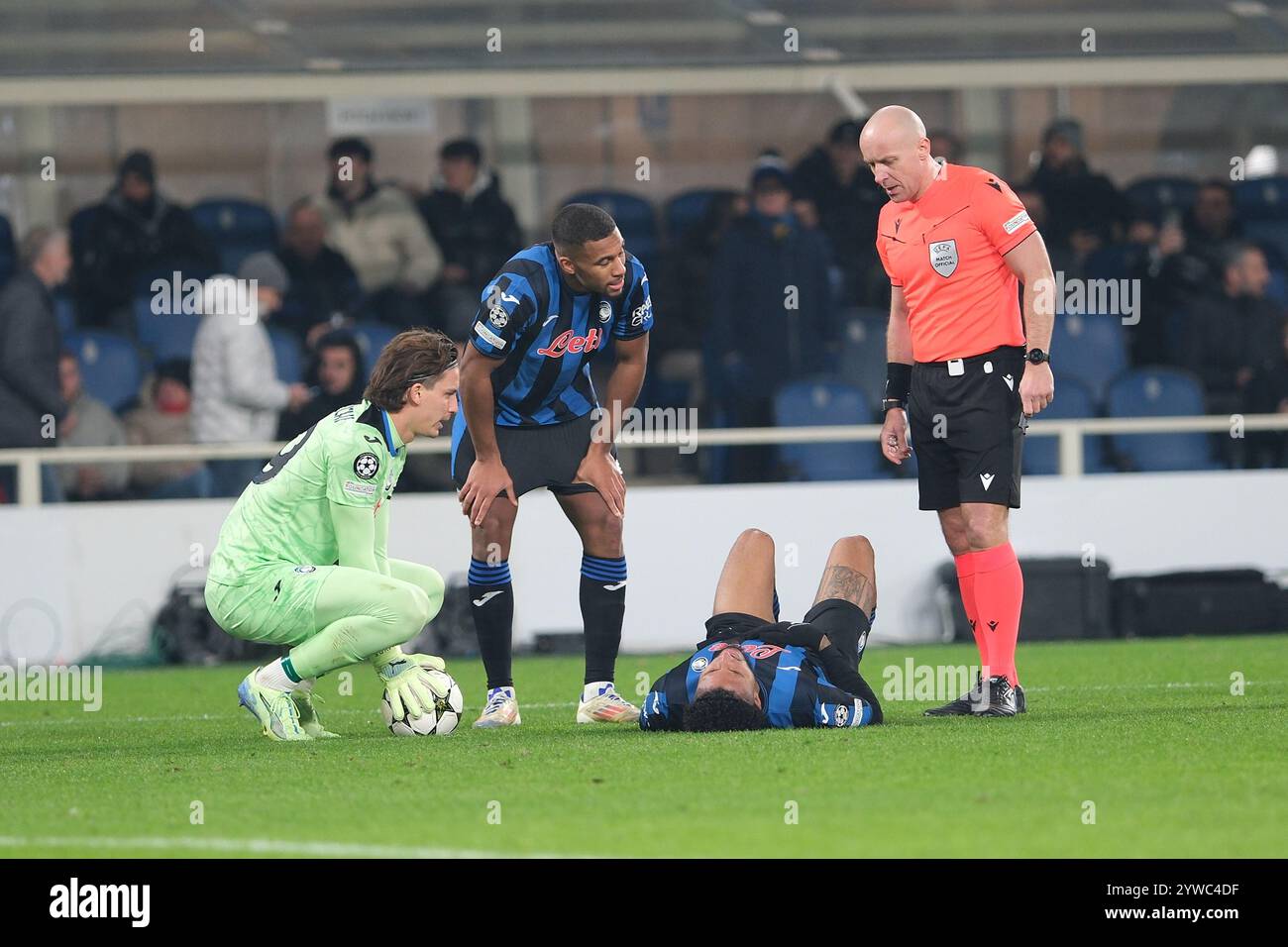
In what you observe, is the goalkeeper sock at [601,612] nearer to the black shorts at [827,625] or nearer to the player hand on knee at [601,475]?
the player hand on knee at [601,475]

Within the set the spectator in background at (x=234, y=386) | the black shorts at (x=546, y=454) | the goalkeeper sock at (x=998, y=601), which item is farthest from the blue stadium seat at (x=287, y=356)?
the goalkeeper sock at (x=998, y=601)

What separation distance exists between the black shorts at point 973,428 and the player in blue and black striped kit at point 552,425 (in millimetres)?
1044

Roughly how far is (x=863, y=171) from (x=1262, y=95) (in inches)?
163

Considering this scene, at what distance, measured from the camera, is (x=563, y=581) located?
11.8 meters

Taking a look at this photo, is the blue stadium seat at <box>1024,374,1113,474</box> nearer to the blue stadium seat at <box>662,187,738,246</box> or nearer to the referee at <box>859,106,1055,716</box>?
the blue stadium seat at <box>662,187,738,246</box>

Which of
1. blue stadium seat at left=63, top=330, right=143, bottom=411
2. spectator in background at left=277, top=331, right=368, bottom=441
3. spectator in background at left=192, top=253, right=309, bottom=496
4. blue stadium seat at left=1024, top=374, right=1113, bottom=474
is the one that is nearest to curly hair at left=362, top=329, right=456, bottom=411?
spectator in background at left=277, top=331, right=368, bottom=441

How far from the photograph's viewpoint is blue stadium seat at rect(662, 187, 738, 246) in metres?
14.6

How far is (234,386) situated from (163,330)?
190 centimetres

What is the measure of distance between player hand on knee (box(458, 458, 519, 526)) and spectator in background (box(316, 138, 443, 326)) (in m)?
6.83

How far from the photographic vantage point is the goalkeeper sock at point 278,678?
22.0 ft

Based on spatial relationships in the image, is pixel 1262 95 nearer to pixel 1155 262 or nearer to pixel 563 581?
pixel 1155 262

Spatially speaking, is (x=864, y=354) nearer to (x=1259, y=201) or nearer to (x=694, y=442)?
(x=694, y=442)
